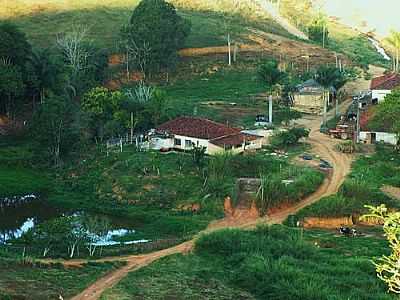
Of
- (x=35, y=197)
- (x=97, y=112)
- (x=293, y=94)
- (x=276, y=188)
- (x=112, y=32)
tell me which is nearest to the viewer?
(x=276, y=188)

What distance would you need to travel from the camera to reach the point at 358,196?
40.1m

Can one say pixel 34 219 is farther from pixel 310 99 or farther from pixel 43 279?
pixel 310 99

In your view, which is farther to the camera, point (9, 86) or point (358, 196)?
point (9, 86)

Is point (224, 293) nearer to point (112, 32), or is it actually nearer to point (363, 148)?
point (363, 148)

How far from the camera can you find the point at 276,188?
4028 centimetres

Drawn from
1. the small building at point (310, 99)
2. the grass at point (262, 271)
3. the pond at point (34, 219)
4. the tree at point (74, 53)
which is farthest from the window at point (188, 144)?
the tree at point (74, 53)

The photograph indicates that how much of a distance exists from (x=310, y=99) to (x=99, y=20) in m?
37.1

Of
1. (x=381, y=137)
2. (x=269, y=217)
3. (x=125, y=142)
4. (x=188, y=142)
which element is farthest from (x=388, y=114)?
(x=125, y=142)

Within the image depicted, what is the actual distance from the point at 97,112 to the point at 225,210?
58.0 ft

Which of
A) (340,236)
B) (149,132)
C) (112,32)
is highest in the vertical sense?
(112,32)

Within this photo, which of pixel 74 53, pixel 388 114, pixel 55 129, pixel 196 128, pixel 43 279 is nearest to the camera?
pixel 43 279

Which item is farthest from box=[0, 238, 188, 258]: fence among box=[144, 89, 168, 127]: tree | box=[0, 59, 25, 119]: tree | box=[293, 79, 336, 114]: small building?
box=[293, 79, 336, 114]: small building

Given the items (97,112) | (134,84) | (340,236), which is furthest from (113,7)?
(340,236)

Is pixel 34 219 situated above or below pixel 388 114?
below
